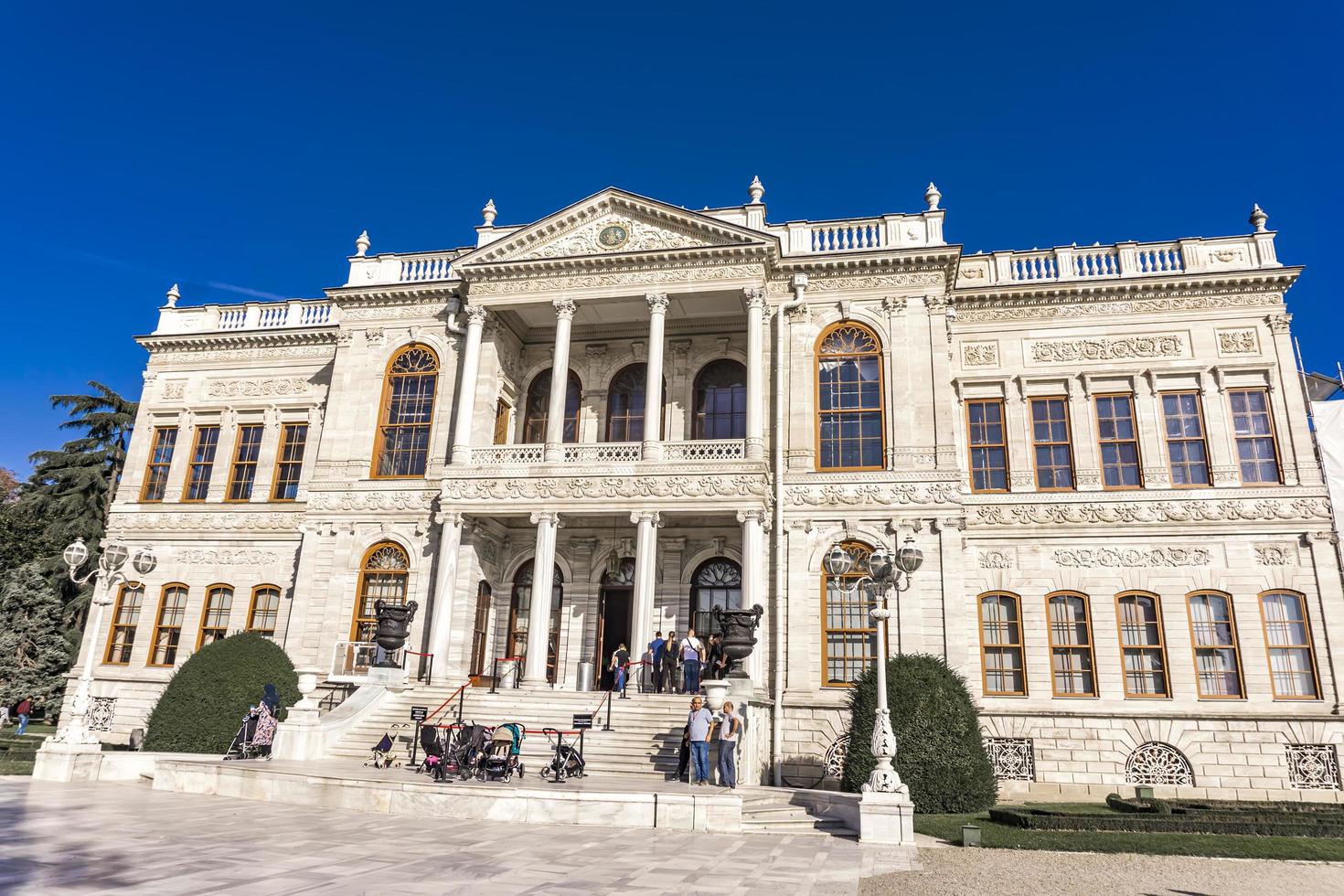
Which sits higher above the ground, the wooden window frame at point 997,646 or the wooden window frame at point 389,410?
the wooden window frame at point 389,410

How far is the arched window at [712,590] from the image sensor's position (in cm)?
2375

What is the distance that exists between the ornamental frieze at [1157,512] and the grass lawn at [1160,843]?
10419 mm

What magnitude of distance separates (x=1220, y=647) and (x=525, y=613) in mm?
18211

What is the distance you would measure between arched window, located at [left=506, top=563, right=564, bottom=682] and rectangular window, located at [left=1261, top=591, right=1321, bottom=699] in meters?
18.1

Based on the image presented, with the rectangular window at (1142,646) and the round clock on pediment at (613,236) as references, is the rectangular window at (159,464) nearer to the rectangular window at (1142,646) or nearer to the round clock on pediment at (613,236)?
the round clock on pediment at (613,236)

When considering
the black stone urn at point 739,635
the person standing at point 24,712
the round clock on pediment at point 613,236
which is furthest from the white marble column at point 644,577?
the person standing at point 24,712

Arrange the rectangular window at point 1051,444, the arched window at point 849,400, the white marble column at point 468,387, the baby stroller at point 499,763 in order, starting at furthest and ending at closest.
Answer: the white marble column at point 468,387 → the rectangular window at point 1051,444 → the arched window at point 849,400 → the baby stroller at point 499,763

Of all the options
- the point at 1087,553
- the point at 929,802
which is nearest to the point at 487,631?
the point at 929,802

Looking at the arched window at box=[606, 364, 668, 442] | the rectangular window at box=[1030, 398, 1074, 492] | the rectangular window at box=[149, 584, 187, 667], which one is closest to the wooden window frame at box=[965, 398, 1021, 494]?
the rectangular window at box=[1030, 398, 1074, 492]

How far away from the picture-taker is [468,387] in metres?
24.5

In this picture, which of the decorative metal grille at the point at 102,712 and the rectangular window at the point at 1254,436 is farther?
the decorative metal grille at the point at 102,712

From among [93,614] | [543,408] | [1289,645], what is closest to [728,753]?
[93,614]

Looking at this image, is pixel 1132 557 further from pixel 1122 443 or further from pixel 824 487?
pixel 824 487

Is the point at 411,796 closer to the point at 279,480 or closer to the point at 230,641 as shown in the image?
the point at 230,641
